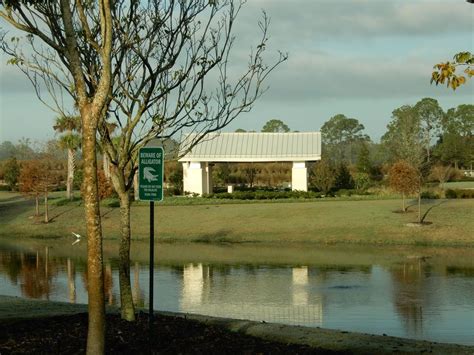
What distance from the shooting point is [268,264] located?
90.1ft

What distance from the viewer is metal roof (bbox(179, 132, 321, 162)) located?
61.4 metres

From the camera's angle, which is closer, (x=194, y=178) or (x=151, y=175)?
(x=151, y=175)

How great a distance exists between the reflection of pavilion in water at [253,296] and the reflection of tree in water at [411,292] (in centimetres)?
190

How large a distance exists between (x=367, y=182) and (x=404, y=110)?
1688 inches


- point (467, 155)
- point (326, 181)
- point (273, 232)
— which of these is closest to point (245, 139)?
point (326, 181)

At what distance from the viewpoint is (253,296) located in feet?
63.5

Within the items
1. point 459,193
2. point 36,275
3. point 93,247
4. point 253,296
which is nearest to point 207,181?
point 459,193

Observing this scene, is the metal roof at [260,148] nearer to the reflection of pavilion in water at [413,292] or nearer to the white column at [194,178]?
the white column at [194,178]

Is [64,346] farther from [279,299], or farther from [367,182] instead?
[367,182]

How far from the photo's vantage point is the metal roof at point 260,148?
6138 centimetres

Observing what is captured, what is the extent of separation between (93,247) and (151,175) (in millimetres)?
1412

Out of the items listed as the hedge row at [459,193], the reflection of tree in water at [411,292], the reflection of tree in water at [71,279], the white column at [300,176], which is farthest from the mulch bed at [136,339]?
the white column at [300,176]

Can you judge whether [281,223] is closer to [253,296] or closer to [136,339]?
[253,296]

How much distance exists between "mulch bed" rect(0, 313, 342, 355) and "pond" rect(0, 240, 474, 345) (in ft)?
14.2
